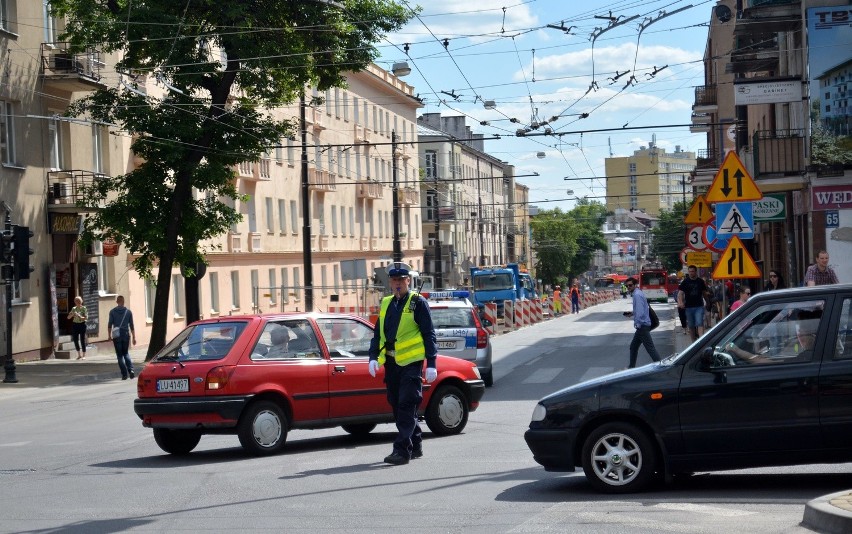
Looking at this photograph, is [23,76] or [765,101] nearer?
[765,101]

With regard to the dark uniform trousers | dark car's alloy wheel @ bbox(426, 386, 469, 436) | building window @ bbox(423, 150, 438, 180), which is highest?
building window @ bbox(423, 150, 438, 180)

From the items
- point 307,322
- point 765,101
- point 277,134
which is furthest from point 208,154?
point 307,322

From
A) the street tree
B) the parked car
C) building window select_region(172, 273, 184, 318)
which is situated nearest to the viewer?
the parked car

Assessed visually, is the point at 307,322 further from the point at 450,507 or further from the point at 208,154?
the point at 208,154

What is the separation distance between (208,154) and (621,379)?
25110 millimetres

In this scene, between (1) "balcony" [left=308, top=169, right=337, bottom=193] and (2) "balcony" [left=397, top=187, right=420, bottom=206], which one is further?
(2) "balcony" [left=397, top=187, right=420, bottom=206]

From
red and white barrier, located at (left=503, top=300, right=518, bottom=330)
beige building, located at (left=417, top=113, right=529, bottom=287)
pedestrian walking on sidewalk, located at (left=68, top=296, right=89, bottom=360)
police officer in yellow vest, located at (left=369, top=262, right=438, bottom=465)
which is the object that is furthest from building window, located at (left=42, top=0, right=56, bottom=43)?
beige building, located at (left=417, top=113, right=529, bottom=287)

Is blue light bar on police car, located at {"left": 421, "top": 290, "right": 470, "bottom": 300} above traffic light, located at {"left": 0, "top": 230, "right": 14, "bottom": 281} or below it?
below

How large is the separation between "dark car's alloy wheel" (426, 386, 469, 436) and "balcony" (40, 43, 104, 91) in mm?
23196

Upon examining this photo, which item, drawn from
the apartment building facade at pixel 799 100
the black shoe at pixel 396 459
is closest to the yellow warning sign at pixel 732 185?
the black shoe at pixel 396 459

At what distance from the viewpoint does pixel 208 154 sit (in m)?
33.2

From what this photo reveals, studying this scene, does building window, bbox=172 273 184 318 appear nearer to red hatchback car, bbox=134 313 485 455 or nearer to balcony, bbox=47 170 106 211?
balcony, bbox=47 170 106 211

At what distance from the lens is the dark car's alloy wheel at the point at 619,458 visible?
367 inches

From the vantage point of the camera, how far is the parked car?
29.4 feet
